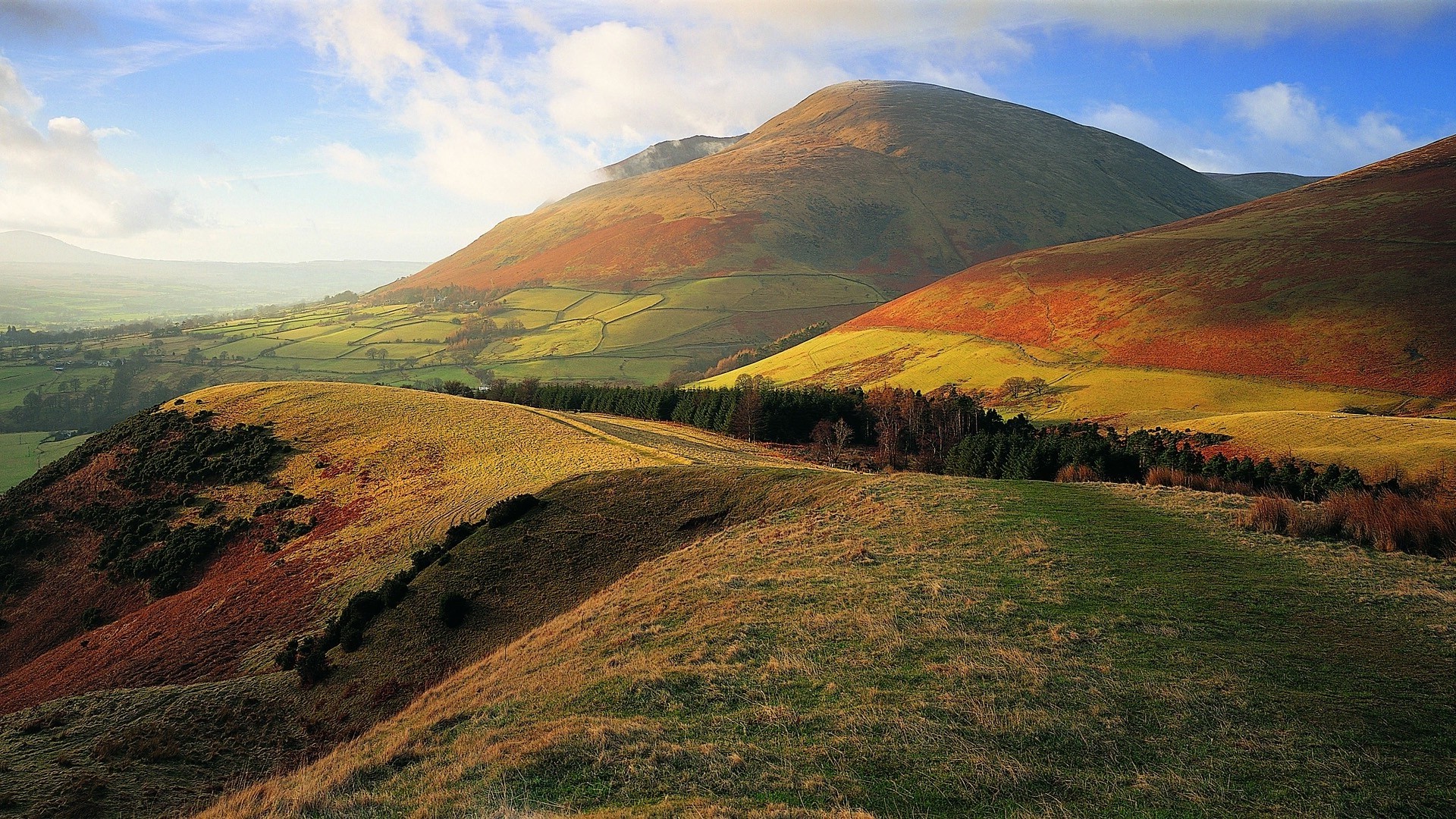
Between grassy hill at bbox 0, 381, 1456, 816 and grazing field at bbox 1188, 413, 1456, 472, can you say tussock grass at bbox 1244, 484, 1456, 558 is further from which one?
grazing field at bbox 1188, 413, 1456, 472

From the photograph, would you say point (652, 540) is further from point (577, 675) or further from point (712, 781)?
point (712, 781)

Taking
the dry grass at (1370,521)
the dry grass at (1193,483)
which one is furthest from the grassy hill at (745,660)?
the dry grass at (1193,483)

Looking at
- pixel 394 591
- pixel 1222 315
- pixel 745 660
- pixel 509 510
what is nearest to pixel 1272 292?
pixel 1222 315

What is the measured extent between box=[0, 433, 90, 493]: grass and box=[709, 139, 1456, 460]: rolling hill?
96085 millimetres

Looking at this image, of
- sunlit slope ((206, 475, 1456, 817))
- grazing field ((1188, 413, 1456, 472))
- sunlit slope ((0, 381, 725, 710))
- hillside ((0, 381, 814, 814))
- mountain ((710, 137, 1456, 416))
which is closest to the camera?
sunlit slope ((206, 475, 1456, 817))

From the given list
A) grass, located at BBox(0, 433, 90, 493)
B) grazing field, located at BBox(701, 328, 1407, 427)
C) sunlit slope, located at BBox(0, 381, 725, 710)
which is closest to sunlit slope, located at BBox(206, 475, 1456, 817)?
sunlit slope, located at BBox(0, 381, 725, 710)

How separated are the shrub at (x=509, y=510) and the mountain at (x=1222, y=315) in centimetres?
6645

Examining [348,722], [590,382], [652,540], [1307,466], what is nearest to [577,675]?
[348,722]

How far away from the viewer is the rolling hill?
7444cm

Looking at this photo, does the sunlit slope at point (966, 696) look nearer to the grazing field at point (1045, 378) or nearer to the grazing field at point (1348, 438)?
the grazing field at point (1348, 438)

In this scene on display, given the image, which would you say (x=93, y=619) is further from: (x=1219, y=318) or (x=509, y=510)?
(x=1219, y=318)

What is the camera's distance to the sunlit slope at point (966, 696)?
9383 mm

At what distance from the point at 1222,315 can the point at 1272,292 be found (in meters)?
8.29

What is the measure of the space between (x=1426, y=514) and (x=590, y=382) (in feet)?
407
